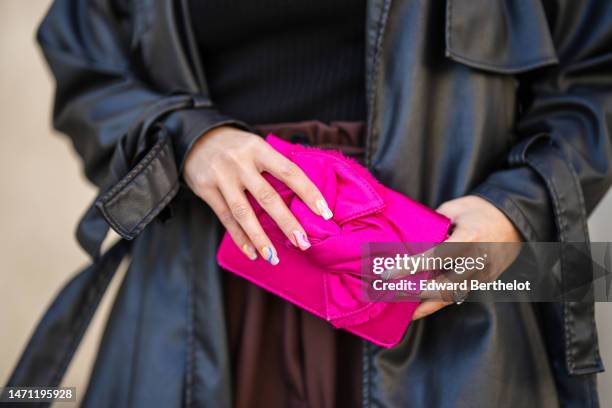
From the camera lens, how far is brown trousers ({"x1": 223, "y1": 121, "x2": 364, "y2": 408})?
81 centimetres

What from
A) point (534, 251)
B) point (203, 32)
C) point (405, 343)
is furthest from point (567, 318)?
point (203, 32)

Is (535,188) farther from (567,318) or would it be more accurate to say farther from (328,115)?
(328,115)

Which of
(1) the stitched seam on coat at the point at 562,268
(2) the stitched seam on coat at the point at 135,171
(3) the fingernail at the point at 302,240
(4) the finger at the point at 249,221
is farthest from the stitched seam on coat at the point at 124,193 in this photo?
(1) the stitched seam on coat at the point at 562,268

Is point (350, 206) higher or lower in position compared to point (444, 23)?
lower

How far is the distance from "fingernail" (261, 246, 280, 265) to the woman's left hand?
0.64ft

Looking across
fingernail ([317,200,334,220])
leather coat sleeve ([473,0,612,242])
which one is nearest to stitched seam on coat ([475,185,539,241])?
leather coat sleeve ([473,0,612,242])

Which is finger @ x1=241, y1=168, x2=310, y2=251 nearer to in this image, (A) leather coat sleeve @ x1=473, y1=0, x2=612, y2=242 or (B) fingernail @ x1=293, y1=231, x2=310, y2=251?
(B) fingernail @ x1=293, y1=231, x2=310, y2=251

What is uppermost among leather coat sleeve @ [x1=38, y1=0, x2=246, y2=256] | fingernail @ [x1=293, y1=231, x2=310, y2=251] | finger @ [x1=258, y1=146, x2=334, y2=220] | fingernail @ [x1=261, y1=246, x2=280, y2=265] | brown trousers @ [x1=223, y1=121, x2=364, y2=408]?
leather coat sleeve @ [x1=38, y1=0, x2=246, y2=256]

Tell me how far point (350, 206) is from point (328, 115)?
0.86ft

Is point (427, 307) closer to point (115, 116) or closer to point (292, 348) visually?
point (292, 348)

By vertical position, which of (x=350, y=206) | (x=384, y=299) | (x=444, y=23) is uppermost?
(x=444, y=23)

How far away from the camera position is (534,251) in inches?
29.4

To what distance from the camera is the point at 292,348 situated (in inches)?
32.7

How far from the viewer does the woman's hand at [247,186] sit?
670mm
